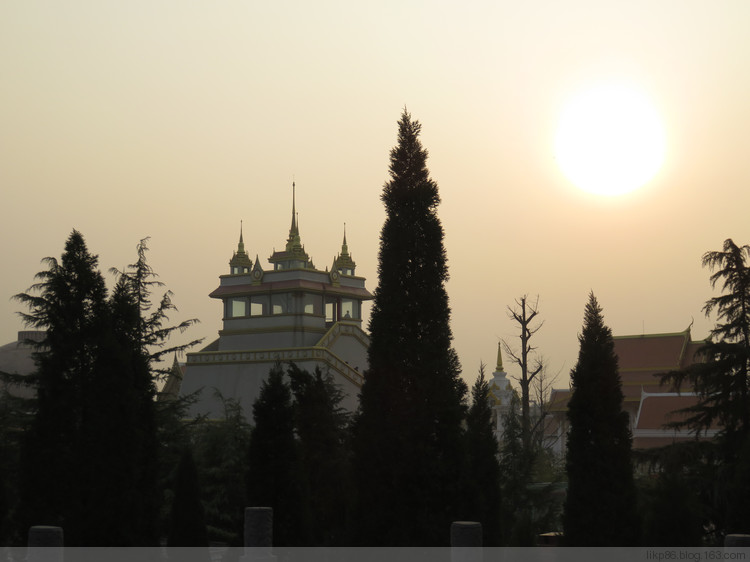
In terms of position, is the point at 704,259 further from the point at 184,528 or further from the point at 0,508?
the point at 0,508

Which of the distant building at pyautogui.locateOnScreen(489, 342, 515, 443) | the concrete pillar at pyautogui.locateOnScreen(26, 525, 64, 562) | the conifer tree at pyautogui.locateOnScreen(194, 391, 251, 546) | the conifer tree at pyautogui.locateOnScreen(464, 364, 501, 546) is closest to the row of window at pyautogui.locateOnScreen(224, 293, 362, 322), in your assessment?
the distant building at pyautogui.locateOnScreen(489, 342, 515, 443)

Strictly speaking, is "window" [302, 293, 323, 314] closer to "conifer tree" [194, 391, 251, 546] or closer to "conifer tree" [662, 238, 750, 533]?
"conifer tree" [194, 391, 251, 546]

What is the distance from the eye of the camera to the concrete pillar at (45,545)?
14922mm

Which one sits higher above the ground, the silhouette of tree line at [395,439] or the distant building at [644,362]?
the distant building at [644,362]

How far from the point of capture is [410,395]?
19.8 m

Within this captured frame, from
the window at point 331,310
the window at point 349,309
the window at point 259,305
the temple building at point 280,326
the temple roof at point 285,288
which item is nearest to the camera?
the temple building at point 280,326

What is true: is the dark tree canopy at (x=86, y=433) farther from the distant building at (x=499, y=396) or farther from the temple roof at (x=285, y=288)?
the distant building at (x=499, y=396)

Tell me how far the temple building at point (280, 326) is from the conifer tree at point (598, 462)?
1218 inches

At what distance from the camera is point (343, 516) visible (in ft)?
79.5

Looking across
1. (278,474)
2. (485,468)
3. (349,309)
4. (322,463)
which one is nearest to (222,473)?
(322,463)

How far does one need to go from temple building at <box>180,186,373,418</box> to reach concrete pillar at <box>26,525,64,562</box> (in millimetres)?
36175

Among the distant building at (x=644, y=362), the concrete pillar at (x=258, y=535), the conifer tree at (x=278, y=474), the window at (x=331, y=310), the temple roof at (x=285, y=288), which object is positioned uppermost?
the temple roof at (x=285, y=288)

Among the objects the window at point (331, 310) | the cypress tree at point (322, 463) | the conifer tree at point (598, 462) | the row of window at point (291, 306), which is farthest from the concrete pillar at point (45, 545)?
the window at point (331, 310)

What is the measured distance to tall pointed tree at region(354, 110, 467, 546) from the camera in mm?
19422
